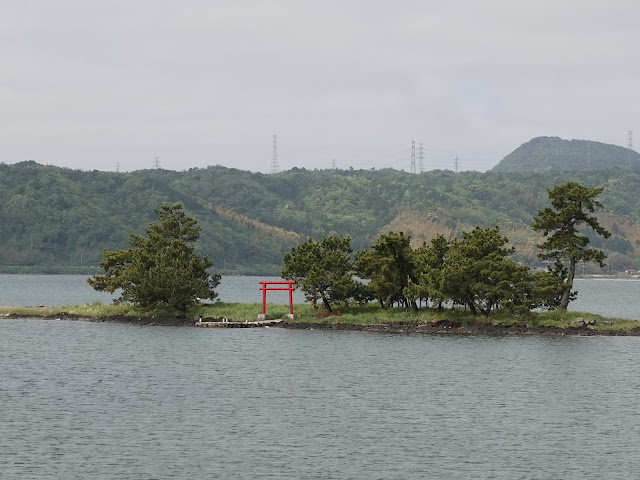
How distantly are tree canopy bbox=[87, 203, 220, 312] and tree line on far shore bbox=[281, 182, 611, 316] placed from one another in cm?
955

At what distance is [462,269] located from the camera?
81.8 metres

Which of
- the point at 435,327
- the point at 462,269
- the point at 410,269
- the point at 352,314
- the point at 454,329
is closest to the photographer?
the point at 462,269

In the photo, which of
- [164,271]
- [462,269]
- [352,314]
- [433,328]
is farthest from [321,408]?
[164,271]

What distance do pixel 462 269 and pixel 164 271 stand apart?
28.0 m

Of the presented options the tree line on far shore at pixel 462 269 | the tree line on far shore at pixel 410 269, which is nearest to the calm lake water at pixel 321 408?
the tree line on far shore at pixel 462 269

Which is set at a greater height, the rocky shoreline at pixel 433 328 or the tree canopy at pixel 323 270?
the tree canopy at pixel 323 270

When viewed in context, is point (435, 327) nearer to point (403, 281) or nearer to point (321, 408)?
point (403, 281)

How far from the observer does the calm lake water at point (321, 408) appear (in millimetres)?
39656

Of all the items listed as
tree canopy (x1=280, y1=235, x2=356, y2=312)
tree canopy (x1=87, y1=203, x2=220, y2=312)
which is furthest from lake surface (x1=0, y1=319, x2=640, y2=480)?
tree canopy (x1=87, y1=203, x2=220, y2=312)

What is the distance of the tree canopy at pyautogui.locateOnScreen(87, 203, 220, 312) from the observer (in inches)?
3620

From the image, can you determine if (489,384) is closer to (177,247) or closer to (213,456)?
(213,456)

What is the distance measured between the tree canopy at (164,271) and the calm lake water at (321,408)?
6953 mm

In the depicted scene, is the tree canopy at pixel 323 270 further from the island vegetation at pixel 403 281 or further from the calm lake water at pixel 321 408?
the calm lake water at pixel 321 408

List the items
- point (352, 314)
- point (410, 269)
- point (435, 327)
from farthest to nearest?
1. point (352, 314)
2. point (410, 269)
3. point (435, 327)
